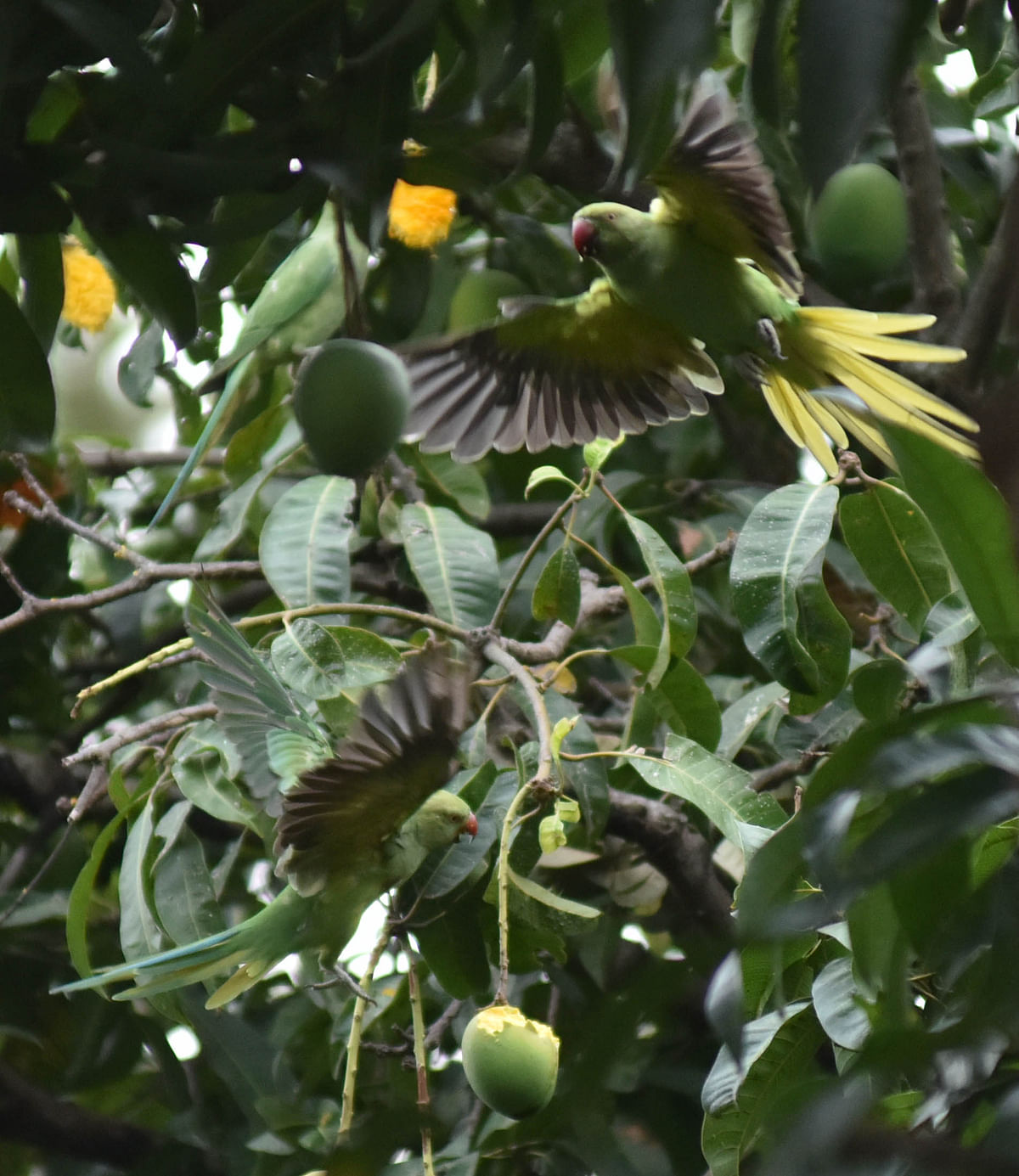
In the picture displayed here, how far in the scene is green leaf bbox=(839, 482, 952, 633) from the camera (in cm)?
111

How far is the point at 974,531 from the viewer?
1.89 ft

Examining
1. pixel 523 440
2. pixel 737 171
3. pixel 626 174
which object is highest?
pixel 626 174

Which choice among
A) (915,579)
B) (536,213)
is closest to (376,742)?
(915,579)

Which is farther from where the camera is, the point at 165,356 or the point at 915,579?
the point at 165,356

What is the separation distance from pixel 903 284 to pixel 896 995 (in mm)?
1455

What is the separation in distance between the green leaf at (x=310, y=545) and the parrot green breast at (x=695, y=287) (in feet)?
1.35

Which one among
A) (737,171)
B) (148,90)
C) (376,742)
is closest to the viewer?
(148,90)

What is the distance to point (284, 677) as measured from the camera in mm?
1050

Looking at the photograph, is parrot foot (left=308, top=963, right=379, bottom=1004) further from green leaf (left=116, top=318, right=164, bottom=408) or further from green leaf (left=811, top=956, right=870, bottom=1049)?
green leaf (left=116, top=318, right=164, bottom=408)

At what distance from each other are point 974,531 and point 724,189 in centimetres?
84

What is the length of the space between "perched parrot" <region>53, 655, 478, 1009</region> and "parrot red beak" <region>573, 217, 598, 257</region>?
1.86ft

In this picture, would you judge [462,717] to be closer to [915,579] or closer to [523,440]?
[915,579]

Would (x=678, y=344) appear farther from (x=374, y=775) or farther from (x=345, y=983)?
(x=345, y=983)

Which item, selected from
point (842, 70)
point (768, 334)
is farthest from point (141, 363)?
point (842, 70)
